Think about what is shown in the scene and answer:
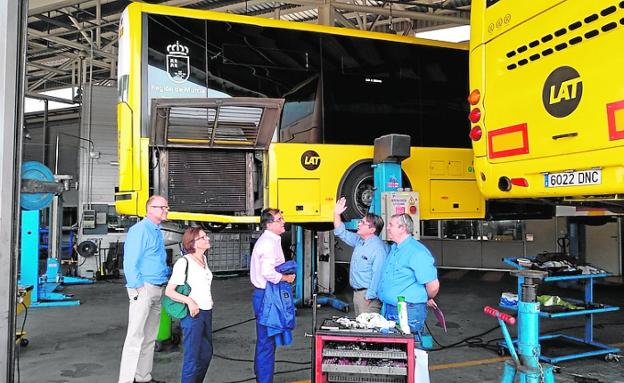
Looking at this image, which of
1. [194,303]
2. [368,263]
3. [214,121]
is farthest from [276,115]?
[194,303]

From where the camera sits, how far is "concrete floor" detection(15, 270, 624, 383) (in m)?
4.69

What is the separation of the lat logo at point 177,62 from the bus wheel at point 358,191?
222cm

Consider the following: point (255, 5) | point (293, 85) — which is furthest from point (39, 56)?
point (293, 85)

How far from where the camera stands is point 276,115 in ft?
17.3

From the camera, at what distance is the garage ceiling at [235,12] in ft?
31.4

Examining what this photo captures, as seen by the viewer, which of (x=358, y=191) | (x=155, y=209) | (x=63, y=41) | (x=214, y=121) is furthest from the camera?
(x=63, y=41)

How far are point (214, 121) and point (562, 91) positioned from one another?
327cm

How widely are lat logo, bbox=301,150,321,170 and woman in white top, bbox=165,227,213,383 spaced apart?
2.10 m

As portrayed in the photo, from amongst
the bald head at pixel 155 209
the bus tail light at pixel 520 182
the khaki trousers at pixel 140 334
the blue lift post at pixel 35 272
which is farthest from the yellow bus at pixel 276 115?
the blue lift post at pixel 35 272

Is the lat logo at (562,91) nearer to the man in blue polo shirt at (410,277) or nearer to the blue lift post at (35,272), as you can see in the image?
the man in blue polo shirt at (410,277)

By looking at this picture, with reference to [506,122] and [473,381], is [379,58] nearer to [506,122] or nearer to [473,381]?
[506,122]

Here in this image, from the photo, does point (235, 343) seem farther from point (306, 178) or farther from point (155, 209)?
point (155, 209)

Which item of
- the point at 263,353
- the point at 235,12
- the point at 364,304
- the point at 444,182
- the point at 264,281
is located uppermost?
the point at 235,12

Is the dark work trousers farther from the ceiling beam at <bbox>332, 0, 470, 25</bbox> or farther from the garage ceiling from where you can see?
the ceiling beam at <bbox>332, 0, 470, 25</bbox>
